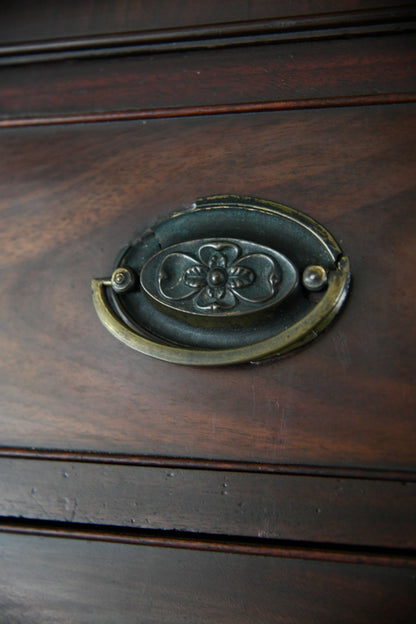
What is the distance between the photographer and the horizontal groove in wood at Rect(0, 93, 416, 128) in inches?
23.8

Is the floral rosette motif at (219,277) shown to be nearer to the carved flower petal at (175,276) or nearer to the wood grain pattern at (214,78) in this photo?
the carved flower petal at (175,276)

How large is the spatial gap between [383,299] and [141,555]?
0.32m

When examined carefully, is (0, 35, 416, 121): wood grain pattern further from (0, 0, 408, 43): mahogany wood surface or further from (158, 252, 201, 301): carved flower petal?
(158, 252, 201, 301): carved flower petal

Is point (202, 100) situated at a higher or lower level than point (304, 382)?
higher

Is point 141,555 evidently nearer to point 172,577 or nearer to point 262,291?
point 172,577

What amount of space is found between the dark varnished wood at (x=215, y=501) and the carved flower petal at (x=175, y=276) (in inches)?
6.7

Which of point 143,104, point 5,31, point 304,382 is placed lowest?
point 304,382

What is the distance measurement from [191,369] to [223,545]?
0.53 ft

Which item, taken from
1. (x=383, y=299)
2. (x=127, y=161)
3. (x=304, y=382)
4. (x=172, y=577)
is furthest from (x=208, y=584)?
(x=127, y=161)

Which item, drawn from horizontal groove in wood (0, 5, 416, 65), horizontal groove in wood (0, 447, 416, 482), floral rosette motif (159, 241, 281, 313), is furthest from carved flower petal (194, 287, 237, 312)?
horizontal groove in wood (0, 5, 416, 65)

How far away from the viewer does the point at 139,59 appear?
69cm

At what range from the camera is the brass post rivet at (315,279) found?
55 centimetres

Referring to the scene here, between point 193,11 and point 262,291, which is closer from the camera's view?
point 262,291

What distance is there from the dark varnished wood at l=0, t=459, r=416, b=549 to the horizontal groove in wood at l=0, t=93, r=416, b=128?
381mm
